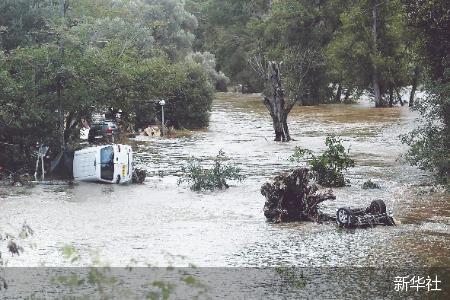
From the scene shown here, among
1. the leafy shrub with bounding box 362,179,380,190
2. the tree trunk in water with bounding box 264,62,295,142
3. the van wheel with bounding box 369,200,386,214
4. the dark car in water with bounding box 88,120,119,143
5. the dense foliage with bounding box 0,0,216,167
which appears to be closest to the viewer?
the van wheel with bounding box 369,200,386,214

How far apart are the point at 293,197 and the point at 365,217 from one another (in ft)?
7.66

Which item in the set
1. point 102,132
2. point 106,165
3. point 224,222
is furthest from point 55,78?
point 224,222

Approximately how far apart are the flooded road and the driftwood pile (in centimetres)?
52

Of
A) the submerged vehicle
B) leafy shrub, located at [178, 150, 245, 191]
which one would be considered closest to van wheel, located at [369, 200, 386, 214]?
the submerged vehicle

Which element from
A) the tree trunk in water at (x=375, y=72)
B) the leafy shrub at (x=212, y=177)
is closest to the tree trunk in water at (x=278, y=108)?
the leafy shrub at (x=212, y=177)

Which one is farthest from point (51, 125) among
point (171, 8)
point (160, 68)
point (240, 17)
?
point (240, 17)

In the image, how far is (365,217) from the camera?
18453mm

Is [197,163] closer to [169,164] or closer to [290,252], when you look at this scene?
[169,164]

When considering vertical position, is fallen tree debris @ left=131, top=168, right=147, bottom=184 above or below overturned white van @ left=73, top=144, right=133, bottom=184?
below

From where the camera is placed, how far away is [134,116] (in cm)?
4453

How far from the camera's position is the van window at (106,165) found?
26342 mm

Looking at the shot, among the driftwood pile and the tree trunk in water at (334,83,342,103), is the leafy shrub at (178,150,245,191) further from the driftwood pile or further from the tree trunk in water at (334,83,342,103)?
the tree trunk in water at (334,83,342,103)

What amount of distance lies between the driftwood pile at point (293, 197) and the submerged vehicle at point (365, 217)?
1027mm

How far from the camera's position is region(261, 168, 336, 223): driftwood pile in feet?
64.2
